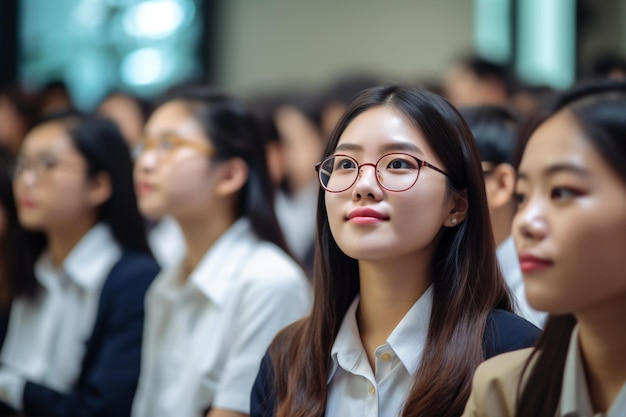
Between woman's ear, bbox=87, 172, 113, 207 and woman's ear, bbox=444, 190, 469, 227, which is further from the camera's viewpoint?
woman's ear, bbox=87, 172, 113, 207

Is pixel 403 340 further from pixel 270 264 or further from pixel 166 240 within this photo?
pixel 166 240

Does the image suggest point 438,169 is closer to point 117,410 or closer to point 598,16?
point 117,410

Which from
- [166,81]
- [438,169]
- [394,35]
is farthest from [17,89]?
[438,169]

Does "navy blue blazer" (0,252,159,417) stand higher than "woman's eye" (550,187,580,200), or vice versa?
"woman's eye" (550,187,580,200)

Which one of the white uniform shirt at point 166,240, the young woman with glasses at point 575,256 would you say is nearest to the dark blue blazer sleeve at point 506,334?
the young woman with glasses at point 575,256

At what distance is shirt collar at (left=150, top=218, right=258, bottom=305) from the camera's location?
2496 mm

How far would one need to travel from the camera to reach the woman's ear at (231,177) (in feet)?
8.58

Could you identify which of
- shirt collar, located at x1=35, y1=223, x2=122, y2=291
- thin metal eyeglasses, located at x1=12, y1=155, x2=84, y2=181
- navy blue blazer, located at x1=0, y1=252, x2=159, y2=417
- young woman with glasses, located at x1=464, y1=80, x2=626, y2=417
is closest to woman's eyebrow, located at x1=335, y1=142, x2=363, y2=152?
young woman with glasses, located at x1=464, y1=80, x2=626, y2=417

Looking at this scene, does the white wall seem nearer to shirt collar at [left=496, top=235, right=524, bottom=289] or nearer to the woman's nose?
shirt collar at [left=496, top=235, right=524, bottom=289]

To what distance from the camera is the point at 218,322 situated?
2.44m

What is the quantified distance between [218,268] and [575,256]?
1.45 metres

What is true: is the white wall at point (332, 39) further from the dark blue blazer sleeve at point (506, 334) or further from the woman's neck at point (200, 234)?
the dark blue blazer sleeve at point (506, 334)

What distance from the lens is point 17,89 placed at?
214 inches

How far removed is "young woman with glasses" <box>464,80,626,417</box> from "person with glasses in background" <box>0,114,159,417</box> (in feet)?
5.32
